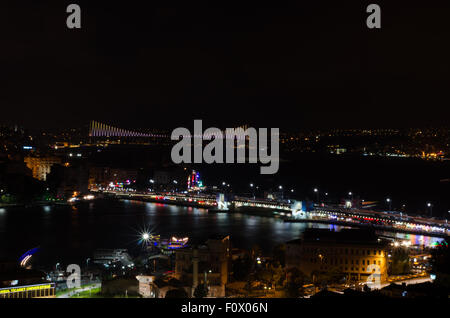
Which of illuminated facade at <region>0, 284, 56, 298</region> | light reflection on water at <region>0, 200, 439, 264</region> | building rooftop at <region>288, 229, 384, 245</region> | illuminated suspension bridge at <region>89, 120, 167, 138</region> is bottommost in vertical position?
light reflection on water at <region>0, 200, 439, 264</region>

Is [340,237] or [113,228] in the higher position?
[340,237]

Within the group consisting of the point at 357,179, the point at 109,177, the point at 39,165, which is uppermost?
the point at 39,165

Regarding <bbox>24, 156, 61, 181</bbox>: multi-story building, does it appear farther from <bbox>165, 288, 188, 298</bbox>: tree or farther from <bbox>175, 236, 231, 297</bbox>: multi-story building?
<bbox>165, 288, 188, 298</bbox>: tree

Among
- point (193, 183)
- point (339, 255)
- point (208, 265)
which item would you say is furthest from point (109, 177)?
point (208, 265)

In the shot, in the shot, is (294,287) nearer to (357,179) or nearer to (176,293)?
(176,293)

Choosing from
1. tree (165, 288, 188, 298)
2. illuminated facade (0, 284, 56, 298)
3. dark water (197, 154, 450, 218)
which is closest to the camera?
illuminated facade (0, 284, 56, 298)

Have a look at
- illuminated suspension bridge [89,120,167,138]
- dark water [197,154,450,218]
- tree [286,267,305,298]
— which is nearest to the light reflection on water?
tree [286,267,305,298]
